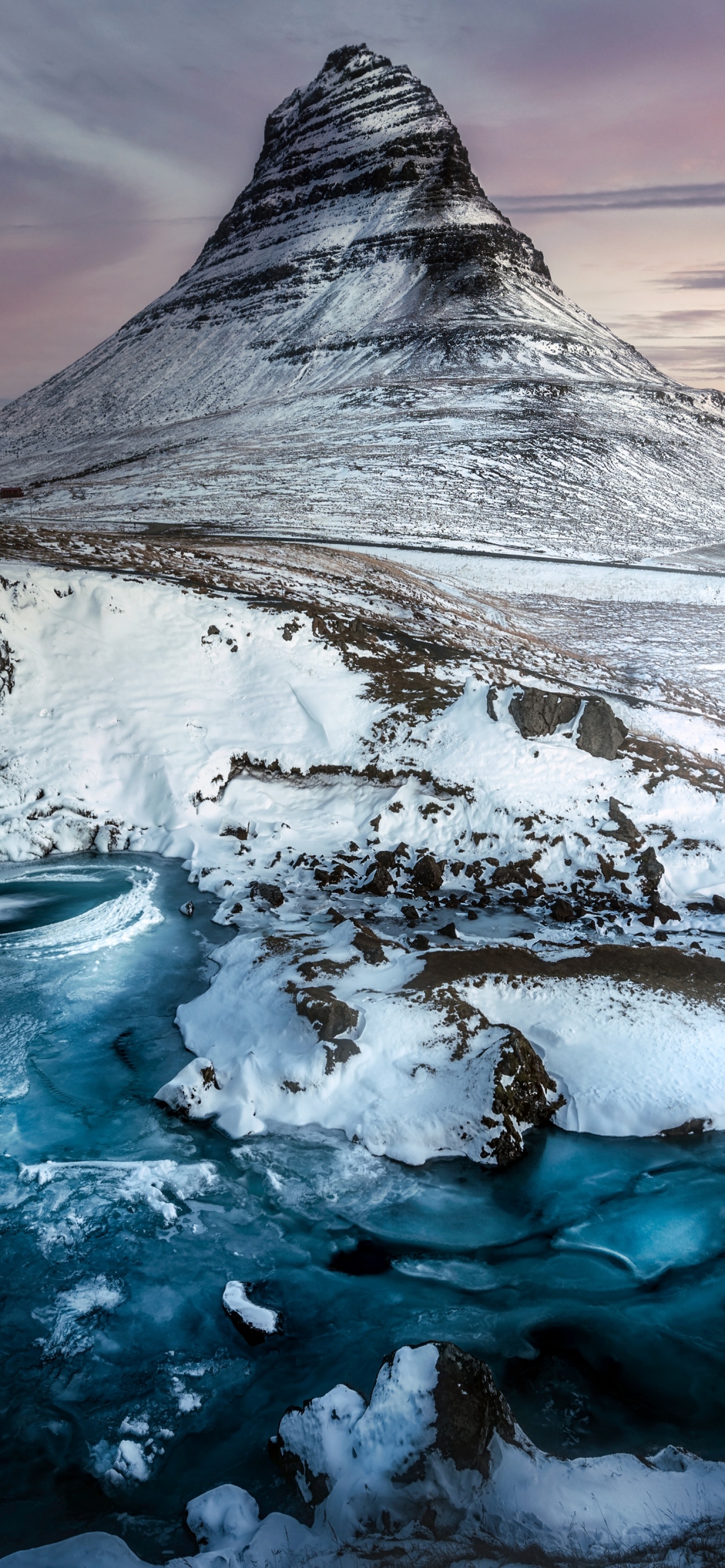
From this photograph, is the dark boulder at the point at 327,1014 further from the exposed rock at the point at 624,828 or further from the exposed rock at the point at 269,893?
the exposed rock at the point at 624,828

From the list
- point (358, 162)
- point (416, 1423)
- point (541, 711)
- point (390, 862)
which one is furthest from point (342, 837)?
point (358, 162)

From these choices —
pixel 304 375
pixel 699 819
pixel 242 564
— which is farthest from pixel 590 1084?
pixel 304 375

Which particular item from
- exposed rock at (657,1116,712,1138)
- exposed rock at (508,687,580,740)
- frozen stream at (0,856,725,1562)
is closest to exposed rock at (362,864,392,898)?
exposed rock at (508,687,580,740)

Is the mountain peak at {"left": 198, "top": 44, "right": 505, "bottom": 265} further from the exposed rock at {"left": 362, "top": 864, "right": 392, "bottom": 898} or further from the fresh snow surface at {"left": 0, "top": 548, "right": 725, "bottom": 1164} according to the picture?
the exposed rock at {"left": 362, "top": 864, "right": 392, "bottom": 898}

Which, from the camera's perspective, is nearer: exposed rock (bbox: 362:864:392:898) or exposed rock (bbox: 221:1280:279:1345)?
exposed rock (bbox: 221:1280:279:1345)

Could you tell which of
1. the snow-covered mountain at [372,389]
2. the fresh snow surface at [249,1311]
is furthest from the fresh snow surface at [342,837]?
the snow-covered mountain at [372,389]

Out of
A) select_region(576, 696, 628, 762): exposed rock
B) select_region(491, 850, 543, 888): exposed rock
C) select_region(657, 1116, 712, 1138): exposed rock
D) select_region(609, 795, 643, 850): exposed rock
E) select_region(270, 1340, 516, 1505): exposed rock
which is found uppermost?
select_region(576, 696, 628, 762): exposed rock
